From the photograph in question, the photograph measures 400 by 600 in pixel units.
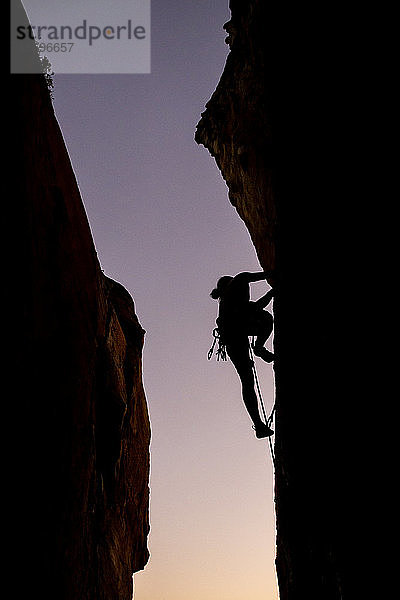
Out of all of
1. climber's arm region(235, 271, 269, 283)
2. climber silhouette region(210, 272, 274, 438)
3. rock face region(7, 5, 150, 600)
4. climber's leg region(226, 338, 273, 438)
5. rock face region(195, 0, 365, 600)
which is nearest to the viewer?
rock face region(195, 0, 365, 600)

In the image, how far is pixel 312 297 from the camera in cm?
675

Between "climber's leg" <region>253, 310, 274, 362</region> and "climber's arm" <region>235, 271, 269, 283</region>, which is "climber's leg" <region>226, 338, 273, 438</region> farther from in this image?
"climber's arm" <region>235, 271, 269, 283</region>

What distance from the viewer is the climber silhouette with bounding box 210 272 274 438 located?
977 centimetres

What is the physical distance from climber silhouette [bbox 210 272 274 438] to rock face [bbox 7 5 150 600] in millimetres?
2562

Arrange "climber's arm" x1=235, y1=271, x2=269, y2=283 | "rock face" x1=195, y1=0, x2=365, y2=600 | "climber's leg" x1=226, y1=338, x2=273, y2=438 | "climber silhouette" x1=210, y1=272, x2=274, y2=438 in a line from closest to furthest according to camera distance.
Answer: "rock face" x1=195, y1=0, x2=365, y2=600
"climber's leg" x1=226, y1=338, x2=273, y2=438
"climber silhouette" x1=210, y1=272, x2=274, y2=438
"climber's arm" x1=235, y1=271, x2=269, y2=283

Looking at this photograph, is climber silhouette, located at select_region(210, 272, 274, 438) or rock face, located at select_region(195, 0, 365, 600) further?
climber silhouette, located at select_region(210, 272, 274, 438)

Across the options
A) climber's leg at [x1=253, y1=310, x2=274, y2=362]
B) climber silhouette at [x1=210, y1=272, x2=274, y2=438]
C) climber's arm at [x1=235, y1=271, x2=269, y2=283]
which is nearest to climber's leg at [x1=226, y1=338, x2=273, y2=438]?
climber silhouette at [x1=210, y1=272, x2=274, y2=438]

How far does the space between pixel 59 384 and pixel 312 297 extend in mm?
4022

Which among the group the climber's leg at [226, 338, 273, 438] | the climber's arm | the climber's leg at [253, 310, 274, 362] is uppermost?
the climber's arm

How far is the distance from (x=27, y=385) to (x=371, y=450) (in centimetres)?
408

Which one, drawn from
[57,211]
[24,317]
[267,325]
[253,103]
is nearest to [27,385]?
[24,317]

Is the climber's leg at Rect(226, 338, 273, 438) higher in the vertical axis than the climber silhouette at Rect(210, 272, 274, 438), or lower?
lower

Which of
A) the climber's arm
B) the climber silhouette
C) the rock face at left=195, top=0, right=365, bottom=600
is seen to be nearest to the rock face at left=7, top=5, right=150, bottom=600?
the climber silhouette

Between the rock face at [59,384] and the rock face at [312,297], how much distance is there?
326 cm
